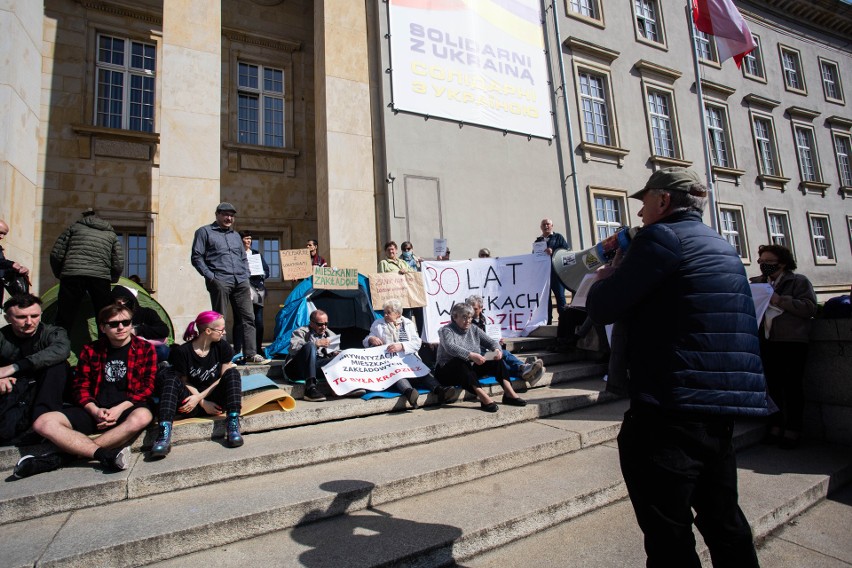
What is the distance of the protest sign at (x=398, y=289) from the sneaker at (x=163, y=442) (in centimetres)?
422

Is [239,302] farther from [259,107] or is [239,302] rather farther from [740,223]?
[740,223]

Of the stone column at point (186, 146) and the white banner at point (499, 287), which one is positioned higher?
the stone column at point (186, 146)

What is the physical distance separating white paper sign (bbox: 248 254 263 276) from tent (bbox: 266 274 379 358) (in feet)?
2.33

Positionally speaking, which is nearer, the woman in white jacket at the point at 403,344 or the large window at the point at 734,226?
the woman in white jacket at the point at 403,344

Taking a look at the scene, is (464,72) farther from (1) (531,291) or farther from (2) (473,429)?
(2) (473,429)

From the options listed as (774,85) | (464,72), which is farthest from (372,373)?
(774,85)

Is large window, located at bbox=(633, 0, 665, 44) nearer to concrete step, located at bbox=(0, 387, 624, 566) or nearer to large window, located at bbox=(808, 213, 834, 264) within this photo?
large window, located at bbox=(808, 213, 834, 264)

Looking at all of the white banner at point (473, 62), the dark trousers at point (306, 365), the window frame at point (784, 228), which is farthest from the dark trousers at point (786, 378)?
the window frame at point (784, 228)

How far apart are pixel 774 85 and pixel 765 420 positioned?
72.5 feet

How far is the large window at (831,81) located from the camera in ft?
73.7

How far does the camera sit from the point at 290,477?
354 cm

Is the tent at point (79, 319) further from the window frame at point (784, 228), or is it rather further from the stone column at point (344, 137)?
the window frame at point (784, 228)

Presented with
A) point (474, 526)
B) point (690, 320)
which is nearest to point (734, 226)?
point (474, 526)

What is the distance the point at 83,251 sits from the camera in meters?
5.52
